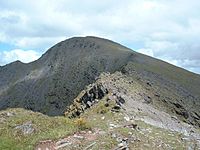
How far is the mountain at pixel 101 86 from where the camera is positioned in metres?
53.8

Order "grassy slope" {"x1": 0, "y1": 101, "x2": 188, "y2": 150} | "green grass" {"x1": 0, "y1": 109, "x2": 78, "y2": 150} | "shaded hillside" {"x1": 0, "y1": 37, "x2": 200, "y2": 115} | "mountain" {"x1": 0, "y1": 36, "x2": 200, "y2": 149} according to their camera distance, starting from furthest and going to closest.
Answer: "shaded hillside" {"x1": 0, "y1": 37, "x2": 200, "y2": 115} < "mountain" {"x1": 0, "y1": 36, "x2": 200, "y2": 149} < "green grass" {"x1": 0, "y1": 109, "x2": 78, "y2": 150} < "grassy slope" {"x1": 0, "y1": 101, "x2": 188, "y2": 150}

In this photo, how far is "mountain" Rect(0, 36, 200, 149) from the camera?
53812mm

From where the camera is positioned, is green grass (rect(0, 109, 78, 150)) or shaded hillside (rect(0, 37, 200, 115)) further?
shaded hillside (rect(0, 37, 200, 115))

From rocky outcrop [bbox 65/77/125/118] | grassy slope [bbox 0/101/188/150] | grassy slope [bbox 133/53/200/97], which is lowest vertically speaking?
grassy slope [bbox 0/101/188/150]

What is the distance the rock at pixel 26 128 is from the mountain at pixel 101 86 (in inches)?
7.2

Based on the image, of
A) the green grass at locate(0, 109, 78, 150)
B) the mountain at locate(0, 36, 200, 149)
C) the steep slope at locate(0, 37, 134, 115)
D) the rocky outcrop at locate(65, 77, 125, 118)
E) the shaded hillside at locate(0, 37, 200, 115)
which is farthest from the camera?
the steep slope at locate(0, 37, 134, 115)

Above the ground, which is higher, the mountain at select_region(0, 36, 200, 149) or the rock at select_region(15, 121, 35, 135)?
the mountain at select_region(0, 36, 200, 149)

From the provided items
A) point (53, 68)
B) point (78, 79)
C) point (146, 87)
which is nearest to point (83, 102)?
point (146, 87)

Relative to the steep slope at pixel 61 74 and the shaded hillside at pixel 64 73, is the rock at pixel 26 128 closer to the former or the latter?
the shaded hillside at pixel 64 73

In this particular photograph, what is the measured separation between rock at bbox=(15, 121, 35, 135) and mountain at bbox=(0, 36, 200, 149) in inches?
7.2

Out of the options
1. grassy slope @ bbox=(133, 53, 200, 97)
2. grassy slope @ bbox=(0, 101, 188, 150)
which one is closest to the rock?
grassy slope @ bbox=(0, 101, 188, 150)

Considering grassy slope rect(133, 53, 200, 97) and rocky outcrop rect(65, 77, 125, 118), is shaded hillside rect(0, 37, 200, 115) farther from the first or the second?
rocky outcrop rect(65, 77, 125, 118)

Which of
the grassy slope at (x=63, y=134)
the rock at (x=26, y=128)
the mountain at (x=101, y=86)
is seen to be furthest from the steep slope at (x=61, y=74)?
the rock at (x=26, y=128)

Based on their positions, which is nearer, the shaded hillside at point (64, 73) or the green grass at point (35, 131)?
the green grass at point (35, 131)
